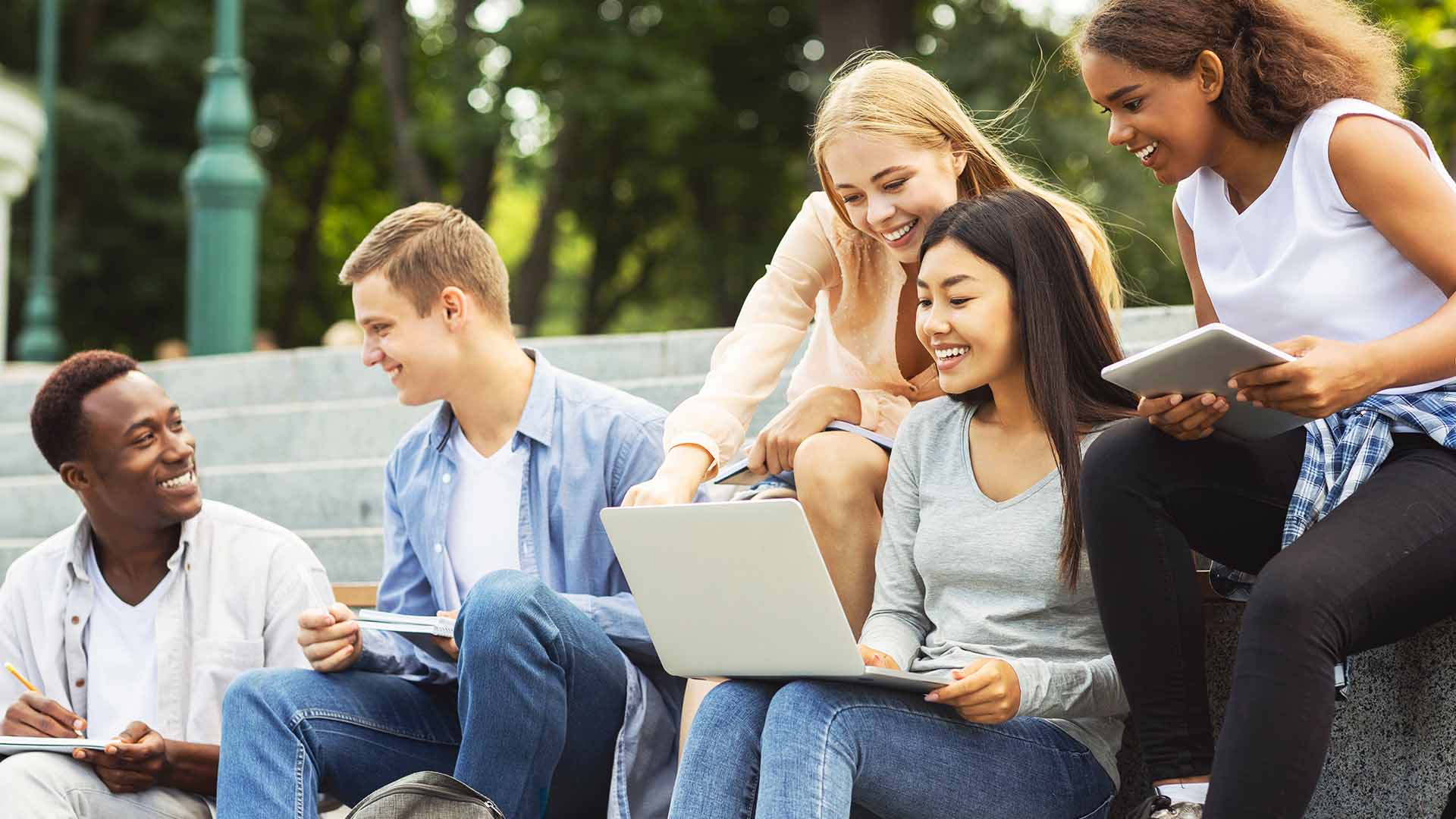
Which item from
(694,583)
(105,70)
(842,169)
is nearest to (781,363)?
(842,169)

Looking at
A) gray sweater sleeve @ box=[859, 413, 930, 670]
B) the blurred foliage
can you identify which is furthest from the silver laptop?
the blurred foliage

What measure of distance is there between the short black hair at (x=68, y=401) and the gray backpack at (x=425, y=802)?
1.35 metres

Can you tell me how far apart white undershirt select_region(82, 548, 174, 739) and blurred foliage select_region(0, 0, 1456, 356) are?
28.4 ft

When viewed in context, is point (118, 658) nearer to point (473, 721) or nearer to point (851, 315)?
point (473, 721)

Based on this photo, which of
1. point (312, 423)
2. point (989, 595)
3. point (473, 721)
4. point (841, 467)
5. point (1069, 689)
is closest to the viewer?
point (1069, 689)

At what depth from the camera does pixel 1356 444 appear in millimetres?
2529

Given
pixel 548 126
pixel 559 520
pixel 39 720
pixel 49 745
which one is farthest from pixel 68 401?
pixel 548 126

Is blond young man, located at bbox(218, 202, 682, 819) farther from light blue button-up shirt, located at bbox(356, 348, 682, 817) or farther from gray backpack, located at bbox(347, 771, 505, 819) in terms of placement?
gray backpack, located at bbox(347, 771, 505, 819)

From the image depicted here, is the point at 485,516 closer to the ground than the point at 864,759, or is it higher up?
higher up

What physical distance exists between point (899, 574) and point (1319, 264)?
875mm

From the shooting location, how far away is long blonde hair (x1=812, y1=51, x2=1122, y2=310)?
3.25m

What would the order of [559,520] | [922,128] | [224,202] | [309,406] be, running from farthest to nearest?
1. [224,202]
2. [309,406]
3. [559,520]
4. [922,128]

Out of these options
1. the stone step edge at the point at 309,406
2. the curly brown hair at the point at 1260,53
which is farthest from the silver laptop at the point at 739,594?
the stone step edge at the point at 309,406

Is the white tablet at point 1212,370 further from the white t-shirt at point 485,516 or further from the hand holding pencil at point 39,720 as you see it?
the hand holding pencil at point 39,720
